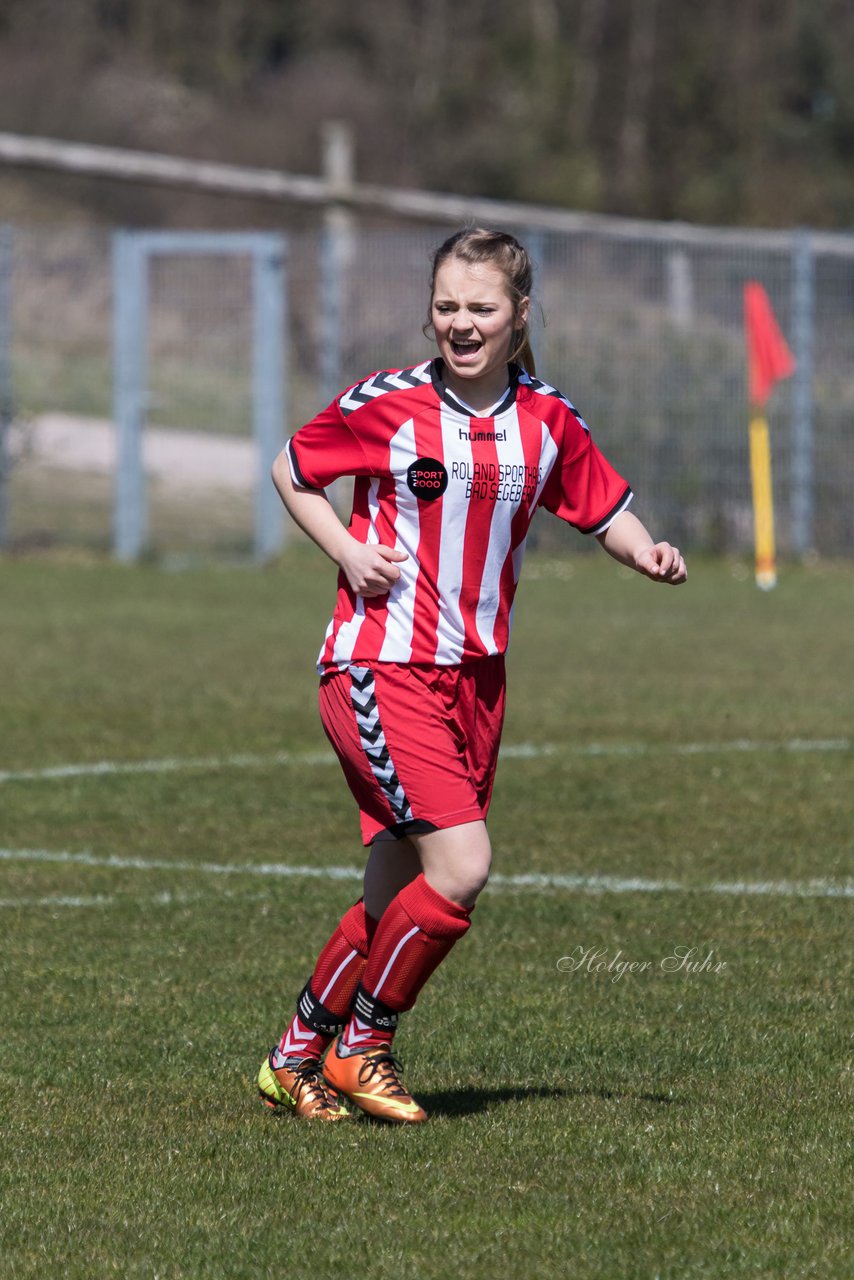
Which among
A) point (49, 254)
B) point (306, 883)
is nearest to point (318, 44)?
point (49, 254)

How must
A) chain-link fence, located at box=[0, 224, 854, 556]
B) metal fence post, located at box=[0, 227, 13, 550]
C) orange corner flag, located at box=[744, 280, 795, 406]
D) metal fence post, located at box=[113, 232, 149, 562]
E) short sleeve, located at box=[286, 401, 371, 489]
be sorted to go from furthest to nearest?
metal fence post, located at box=[0, 227, 13, 550], metal fence post, located at box=[113, 232, 149, 562], chain-link fence, located at box=[0, 224, 854, 556], orange corner flag, located at box=[744, 280, 795, 406], short sleeve, located at box=[286, 401, 371, 489]

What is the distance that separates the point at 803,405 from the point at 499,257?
15.6 metres

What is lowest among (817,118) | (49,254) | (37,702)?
(37,702)

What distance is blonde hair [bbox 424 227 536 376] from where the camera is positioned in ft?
15.8

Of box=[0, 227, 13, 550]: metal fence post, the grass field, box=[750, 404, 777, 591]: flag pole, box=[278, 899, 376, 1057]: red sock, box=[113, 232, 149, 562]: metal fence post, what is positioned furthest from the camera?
box=[0, 227, 13, 550]: metal fence post

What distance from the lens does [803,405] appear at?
2000 cm

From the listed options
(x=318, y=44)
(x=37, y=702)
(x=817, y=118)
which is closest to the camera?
(x=37, y=702)

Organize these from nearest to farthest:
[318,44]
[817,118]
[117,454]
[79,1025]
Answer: [79,1025] < [117,454] < [817,118] < [318,44]

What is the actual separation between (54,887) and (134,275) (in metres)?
13.8

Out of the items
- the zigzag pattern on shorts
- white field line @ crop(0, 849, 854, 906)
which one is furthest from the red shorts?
white field line @ crop(0, 849, 854, 906)

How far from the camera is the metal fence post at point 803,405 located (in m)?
19.9

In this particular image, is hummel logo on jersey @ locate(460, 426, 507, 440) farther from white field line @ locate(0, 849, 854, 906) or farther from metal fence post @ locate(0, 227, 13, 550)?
metal fence post @ locate(0, 227, 13, 550)

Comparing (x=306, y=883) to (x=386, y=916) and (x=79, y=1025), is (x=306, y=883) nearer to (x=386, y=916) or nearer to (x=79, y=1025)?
(x=79, y=1025)

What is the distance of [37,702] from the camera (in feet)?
37.5
